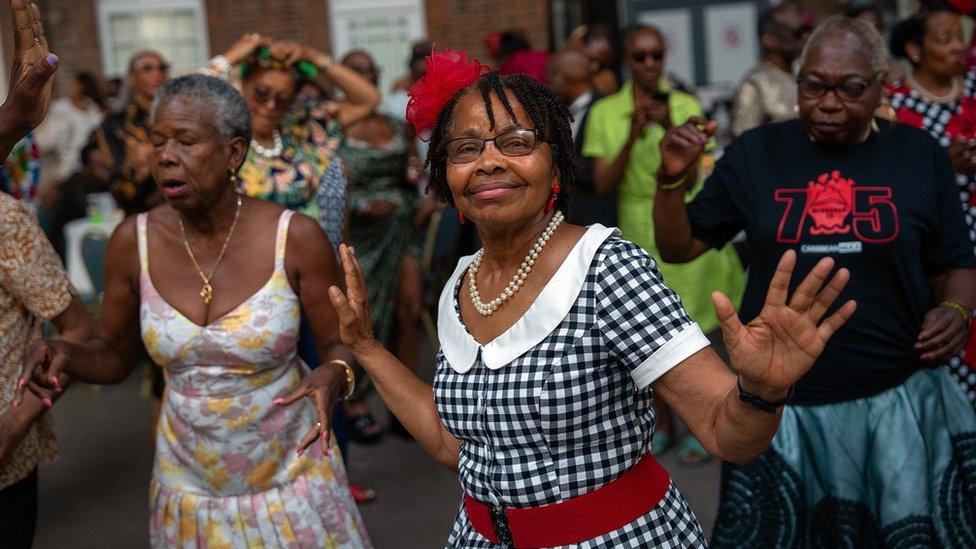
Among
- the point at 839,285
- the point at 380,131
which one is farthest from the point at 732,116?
the point at 839,285

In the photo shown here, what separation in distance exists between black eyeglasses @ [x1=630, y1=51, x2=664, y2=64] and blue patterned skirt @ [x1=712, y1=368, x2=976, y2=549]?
307cm

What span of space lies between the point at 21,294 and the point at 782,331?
214 cm

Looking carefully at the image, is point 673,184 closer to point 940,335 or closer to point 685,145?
point 685,145

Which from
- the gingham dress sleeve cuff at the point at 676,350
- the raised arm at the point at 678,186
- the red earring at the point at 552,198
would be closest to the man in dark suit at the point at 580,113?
the raised arm at the point at 678,186

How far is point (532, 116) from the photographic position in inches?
99.7

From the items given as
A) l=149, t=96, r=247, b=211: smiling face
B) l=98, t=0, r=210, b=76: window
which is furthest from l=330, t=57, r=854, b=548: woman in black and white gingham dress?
l=98, t=0, r=210, b=76: window

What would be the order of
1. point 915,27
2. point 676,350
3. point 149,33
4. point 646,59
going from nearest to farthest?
point 676,350 < point 915,27 < point 646,59 < point 149,33

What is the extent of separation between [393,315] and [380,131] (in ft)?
3.52

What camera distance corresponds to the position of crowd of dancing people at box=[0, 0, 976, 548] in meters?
2.36

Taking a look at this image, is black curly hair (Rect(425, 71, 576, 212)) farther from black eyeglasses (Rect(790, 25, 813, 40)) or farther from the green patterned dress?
black eyeglasses (Rect(790, 25, 813, 40))

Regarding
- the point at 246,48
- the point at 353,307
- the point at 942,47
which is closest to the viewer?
the point at 353,307

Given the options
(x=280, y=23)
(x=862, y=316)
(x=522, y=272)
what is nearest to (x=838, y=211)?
(x=862, y=316)

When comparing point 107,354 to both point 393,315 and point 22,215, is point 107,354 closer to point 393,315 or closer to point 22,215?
point 22,215

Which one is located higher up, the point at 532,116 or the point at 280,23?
the point at 280,23
